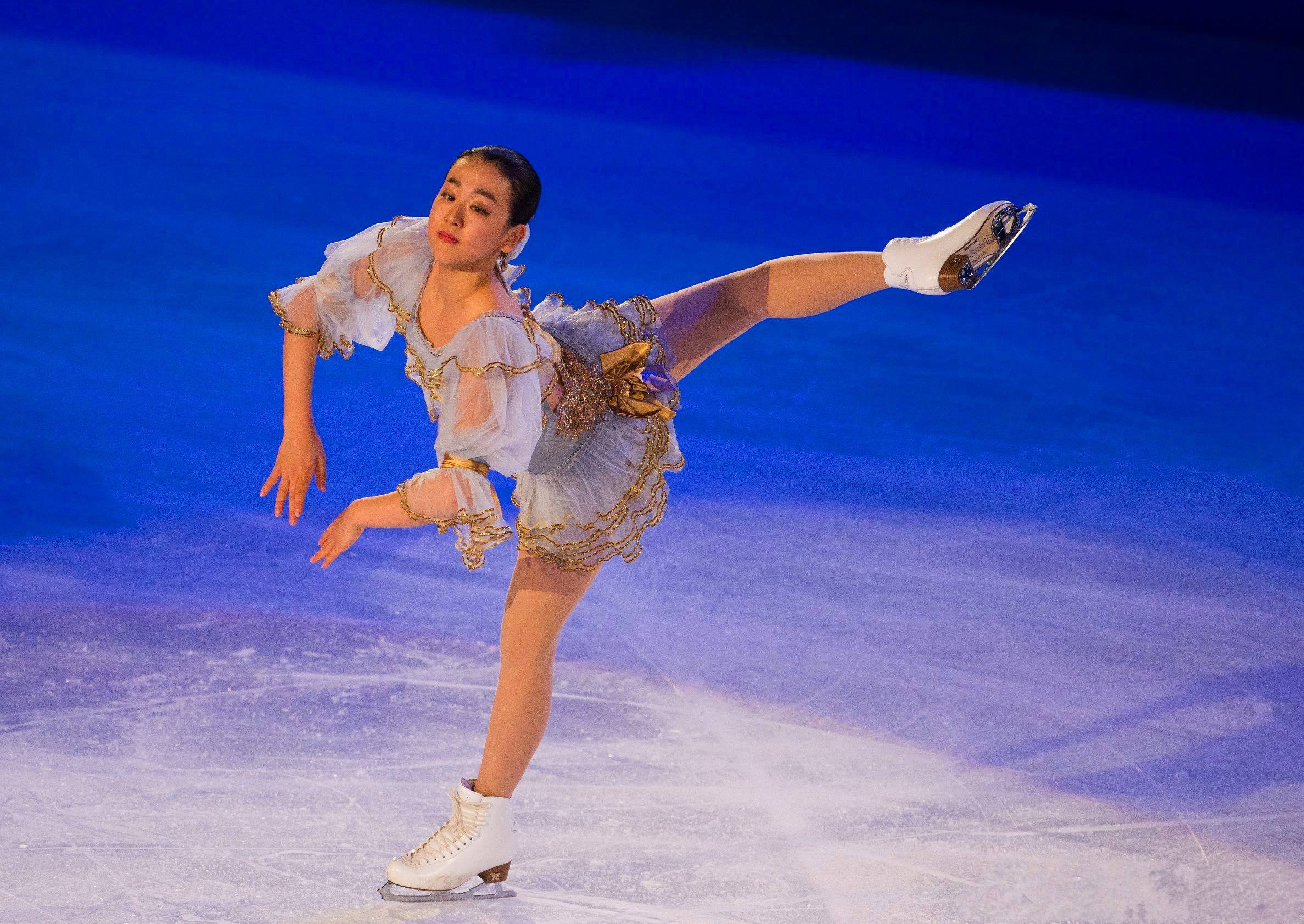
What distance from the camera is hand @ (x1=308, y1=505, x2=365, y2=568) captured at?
247 centimetres

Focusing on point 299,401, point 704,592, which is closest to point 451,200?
point 299,401

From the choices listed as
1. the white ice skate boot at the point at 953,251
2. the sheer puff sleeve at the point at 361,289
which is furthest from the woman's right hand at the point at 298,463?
the white ice skate boot at the point at 953,251

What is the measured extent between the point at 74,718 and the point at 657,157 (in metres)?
5.65

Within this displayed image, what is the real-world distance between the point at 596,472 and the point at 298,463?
0.57 metres

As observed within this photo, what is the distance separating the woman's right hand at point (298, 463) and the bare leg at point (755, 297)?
73 centimetres

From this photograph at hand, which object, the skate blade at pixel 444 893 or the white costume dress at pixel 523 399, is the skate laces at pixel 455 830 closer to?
the skate blade at pixel 444 893

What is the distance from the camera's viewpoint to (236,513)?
4.33m

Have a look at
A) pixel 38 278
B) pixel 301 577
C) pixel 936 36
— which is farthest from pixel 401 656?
pixel 936 36

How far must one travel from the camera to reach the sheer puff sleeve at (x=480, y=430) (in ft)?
7.70

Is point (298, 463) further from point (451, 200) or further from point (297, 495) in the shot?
point (451, 200)

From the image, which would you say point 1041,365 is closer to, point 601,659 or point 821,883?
point 601,659

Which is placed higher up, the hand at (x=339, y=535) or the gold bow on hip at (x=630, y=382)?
the gold bow on hip at (x=630, y=382)

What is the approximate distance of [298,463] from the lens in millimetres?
2701

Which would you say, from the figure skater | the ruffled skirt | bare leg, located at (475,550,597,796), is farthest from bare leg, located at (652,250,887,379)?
bare leg, located at (475,550,597,796)
